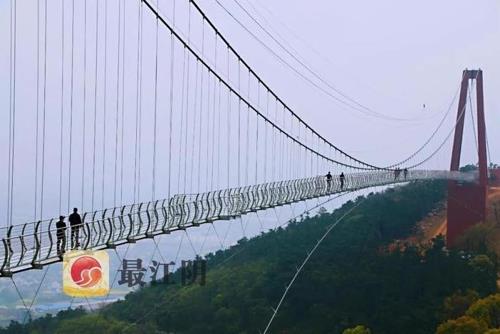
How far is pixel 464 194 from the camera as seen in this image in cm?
3759

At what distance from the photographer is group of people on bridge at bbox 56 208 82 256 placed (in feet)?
26.9

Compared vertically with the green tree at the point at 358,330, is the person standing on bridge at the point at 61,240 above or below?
above

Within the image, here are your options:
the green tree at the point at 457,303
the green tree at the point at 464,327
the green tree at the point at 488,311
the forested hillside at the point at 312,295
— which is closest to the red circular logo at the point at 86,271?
the green tree at the point at 464,327

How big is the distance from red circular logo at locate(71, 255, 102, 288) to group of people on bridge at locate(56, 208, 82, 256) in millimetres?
149

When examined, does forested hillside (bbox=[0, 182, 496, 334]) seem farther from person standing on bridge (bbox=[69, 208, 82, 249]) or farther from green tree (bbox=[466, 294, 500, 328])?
person standing on bridge (bbox=[69, 208, 82, 249])

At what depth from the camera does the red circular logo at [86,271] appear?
8.56 m

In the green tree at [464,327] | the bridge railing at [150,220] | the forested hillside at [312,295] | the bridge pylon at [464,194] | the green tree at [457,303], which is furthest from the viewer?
the bridge pylon at [464,194]

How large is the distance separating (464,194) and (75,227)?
30584 mm

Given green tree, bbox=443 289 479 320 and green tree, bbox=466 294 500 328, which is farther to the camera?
green tree, bbox=443 289 479 320

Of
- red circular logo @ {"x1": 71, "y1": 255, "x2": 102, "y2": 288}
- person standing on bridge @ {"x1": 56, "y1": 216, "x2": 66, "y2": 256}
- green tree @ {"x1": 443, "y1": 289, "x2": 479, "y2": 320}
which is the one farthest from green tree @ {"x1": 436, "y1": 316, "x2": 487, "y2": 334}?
person standing on bridge @ {"x1": 56, "y1": 216, "x2": 66, "y2": 256}

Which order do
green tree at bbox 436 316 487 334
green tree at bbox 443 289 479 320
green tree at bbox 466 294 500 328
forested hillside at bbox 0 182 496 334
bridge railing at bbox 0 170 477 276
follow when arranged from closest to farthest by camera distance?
bridge railing at bbox 0 170 477 276
green tree at bbox 436 316 487 334
green tree at bbox 466 294 500 328
green tree at bbox 443 289 479 320
forested hillside at bbox 0 182 496 334

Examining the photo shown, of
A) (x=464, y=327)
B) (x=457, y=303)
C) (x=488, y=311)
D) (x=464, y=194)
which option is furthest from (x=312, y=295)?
(x=464, y=194)

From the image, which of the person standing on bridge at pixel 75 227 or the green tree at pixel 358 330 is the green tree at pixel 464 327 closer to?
the green tree at pixel 358 330

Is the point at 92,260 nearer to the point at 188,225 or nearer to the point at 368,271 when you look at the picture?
the point at 188,225
